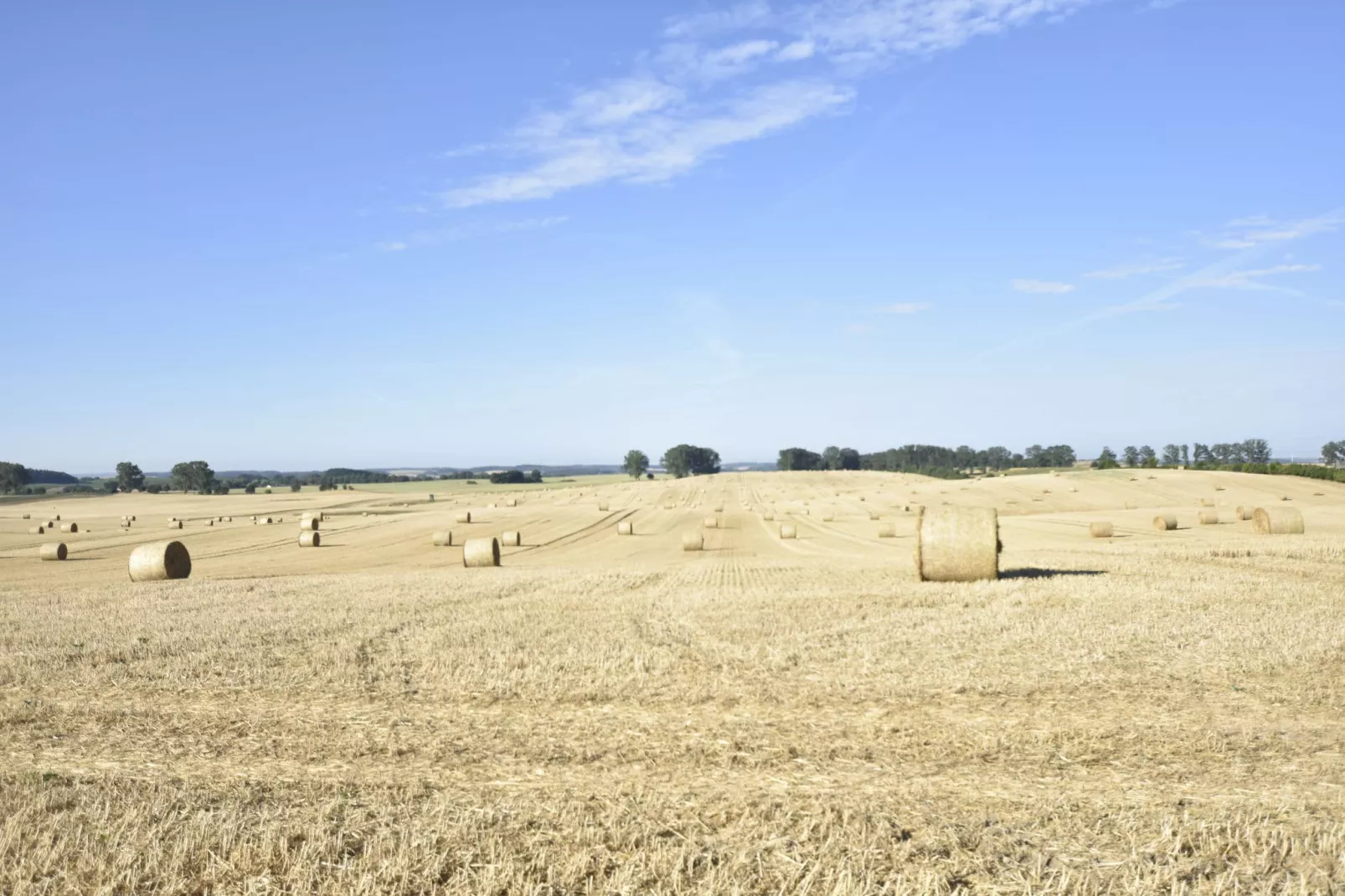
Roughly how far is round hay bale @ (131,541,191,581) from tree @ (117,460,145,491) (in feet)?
397

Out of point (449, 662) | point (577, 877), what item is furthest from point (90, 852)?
point (449, 662)

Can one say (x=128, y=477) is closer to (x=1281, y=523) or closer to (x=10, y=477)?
(x=10, y=477)

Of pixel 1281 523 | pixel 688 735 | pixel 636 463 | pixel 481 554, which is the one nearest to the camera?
pixel 688 735

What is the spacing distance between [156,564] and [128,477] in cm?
12444

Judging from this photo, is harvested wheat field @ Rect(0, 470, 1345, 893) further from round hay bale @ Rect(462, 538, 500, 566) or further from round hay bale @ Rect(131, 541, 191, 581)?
round hay bale @ Rect(462, 538, 500, 566)

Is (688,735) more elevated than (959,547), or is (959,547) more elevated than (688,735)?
(959,547)

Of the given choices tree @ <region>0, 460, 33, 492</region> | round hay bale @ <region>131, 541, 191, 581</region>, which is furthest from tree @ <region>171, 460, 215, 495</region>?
round hay bale @ <region>131, 541, 191, 581</region>

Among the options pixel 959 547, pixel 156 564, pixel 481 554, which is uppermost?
pixel 959 547

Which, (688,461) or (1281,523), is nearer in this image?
(1281,523)

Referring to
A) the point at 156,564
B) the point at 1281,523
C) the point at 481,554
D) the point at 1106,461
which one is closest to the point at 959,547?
the point at 481,554

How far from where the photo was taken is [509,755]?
27.2 ft

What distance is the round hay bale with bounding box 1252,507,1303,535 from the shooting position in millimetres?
32094

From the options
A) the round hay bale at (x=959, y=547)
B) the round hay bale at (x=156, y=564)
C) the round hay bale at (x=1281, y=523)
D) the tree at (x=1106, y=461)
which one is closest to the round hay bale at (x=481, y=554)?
the round hay bale at (x=156, y=564)

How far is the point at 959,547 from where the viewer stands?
20016 millimetres
